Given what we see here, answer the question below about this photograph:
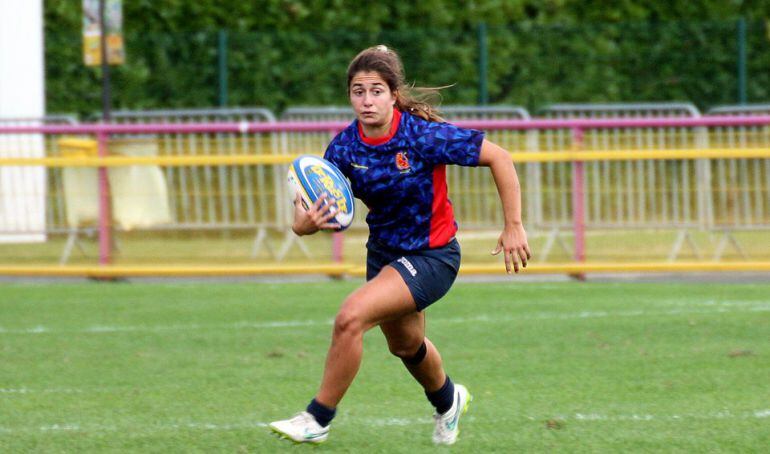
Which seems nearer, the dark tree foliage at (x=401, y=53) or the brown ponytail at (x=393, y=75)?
the brown ponytail at (x=393, y=75)

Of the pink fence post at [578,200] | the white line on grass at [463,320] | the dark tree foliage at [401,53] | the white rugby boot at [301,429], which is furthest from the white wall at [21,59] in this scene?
the white rugby boot at [301,429]

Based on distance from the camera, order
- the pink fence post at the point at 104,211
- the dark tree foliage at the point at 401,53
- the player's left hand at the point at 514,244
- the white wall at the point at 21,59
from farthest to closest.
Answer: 1. the dark tree foliage at the point at 401,53
2. the white wall at the point at 21,59
3. the pink fence post at the point at 104,211
4. the player's left hand at the point at 514,244

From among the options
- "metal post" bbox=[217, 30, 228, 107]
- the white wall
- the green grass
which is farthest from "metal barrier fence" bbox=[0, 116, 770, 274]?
"metal post" bbox=[217, 30, 228, 107]

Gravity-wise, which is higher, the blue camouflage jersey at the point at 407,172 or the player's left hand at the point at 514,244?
the blue camouflage jersey at the point at 407,172

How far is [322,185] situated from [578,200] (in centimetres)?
691

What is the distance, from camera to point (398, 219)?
6.23 metres

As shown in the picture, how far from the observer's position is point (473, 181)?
13.3m

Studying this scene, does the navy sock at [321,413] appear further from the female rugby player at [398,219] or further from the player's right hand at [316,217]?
the player's right hand at [316,217]

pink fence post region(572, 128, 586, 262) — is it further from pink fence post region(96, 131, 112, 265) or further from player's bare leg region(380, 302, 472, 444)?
player's bare leg region(380, 302, 472, 444)

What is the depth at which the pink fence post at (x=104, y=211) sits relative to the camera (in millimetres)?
12945

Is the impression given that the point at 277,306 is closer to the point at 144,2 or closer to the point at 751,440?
the point at 751,440

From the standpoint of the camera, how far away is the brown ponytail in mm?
6141

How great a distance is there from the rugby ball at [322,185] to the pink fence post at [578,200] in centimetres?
668

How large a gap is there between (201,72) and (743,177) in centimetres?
836
